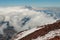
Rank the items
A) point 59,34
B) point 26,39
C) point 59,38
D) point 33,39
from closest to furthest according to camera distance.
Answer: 1. point 59,38
2. point 59,34
3. point 33,39
4. point 26,39

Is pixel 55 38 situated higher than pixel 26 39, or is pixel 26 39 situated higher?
pixel 26 39

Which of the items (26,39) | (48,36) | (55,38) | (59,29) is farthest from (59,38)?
(26,39)

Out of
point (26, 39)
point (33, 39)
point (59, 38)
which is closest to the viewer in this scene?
point (59, 38)

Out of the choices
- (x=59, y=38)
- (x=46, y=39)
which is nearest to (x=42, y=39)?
(x=46, y=39)

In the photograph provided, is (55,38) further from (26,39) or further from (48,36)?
(26,39)

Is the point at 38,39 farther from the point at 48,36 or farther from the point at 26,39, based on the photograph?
the point at 26,39

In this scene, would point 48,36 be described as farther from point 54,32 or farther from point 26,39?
point 26,39

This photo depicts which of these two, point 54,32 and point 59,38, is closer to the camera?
point 59,38

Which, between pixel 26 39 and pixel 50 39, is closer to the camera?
pixel 50 39

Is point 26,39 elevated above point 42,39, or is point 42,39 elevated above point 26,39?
point 26,39
